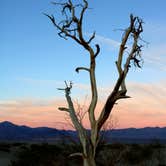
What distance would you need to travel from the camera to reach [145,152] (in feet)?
92.6

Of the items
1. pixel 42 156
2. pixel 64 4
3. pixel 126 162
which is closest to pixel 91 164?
pixel 64 4

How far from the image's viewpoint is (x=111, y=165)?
14766 mm

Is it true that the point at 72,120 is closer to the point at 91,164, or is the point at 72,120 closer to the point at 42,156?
the point at 91,164

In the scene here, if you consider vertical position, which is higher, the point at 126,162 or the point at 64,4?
the point at 64,4

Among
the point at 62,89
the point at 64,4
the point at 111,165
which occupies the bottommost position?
the point at 111,165

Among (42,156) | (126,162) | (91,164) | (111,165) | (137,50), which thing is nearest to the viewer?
(91,164)

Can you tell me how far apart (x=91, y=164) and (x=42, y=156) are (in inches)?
465

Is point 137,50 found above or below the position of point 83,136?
above

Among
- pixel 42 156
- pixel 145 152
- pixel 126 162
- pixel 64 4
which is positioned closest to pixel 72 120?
pixel 64 4

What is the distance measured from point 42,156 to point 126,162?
5.00 metres

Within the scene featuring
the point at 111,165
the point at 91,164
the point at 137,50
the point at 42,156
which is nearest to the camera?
the point at 91,164

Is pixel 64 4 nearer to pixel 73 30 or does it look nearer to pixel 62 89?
Result: pixel 73 30

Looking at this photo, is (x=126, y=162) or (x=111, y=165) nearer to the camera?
(x=111, y=165)

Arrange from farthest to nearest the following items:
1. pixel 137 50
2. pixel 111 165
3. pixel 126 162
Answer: pixel 126 162, pixel 111 165, pixel 137 50
